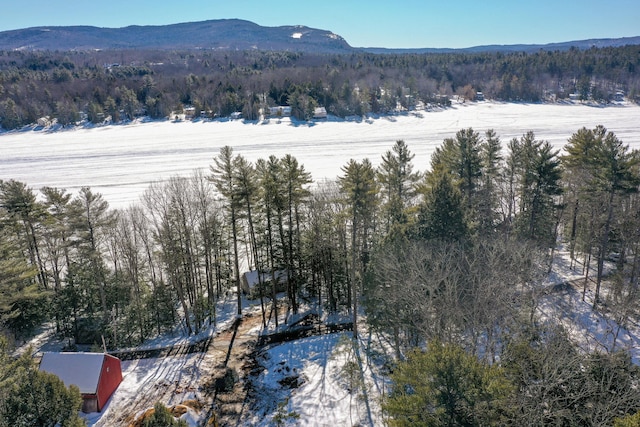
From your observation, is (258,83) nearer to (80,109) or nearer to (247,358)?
(80,109)

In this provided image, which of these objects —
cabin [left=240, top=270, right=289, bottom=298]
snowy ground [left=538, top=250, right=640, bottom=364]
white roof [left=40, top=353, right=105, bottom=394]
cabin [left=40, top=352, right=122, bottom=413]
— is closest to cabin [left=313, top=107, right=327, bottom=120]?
cabin [left=240, top=270, right=289, bottom=298]

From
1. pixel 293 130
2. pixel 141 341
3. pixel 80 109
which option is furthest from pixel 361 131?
pixel 80 109

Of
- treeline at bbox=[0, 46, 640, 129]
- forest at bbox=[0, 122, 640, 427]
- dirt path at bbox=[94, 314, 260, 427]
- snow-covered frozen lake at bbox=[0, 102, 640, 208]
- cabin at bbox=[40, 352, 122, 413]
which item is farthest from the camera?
treeline at bbox=[0, 46, 640, 129]

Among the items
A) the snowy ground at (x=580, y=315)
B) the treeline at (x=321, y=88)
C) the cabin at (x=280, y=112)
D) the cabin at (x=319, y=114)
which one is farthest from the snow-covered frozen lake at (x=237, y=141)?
the snowy ground at (x=580, y=315)

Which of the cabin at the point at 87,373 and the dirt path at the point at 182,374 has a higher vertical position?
the cabin at the point at 87,373

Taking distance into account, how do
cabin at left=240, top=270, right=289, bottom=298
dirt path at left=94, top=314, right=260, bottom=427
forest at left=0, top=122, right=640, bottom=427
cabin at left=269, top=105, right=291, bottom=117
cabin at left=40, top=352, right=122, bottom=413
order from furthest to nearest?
cabin at left=269, top=105, right=291, bottom=117, cabin at left=240, top=270, right=289, bottom=298, dirt path at left=94, top=314, right=260, bottom=427, cabin at left=40, top=352, right=122, bottom=413, forest at left=0, top=122, right=640, bottom=427

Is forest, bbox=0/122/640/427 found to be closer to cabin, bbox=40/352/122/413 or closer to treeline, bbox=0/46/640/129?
cabin, bbox=40/352/122/413

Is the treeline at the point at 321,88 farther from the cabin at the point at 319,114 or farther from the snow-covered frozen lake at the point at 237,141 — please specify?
the snow-covered frozen lake at the point at 237,141
